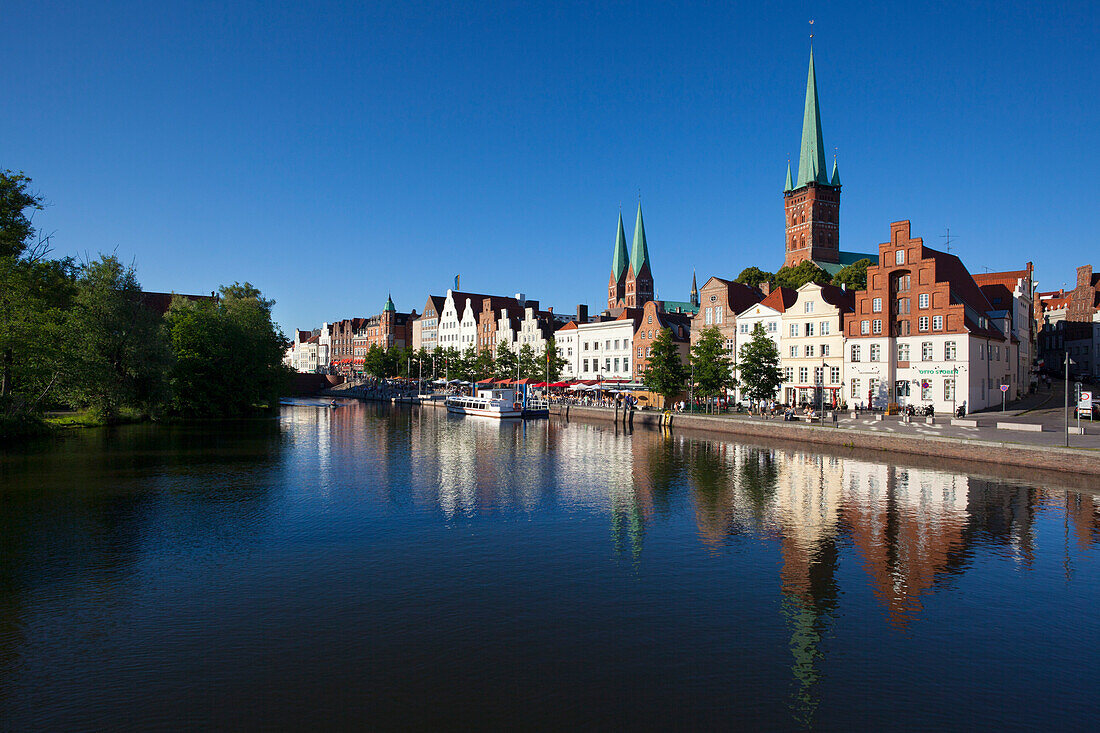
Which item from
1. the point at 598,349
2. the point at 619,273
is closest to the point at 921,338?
the point at 598,349

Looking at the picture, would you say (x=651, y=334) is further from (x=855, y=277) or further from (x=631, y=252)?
(x=631, y=252)

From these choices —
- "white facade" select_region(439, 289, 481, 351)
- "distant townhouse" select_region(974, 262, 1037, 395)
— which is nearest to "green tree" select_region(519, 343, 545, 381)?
"white facade" select_region(439, 289, 481, 351)

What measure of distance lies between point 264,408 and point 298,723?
2957 inches

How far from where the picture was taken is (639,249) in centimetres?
15512

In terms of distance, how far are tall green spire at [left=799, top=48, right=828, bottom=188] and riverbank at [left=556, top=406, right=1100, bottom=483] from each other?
317 ft

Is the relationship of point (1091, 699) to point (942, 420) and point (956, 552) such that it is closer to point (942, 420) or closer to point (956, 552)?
point (956, 552)

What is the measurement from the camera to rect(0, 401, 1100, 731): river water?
11180mm

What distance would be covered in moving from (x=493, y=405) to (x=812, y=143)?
322 feet

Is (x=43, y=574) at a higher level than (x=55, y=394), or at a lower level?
lower

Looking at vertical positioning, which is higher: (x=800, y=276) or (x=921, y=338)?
(x=800, y=276)

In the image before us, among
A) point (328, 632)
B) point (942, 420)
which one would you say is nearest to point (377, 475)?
point (328, 632)

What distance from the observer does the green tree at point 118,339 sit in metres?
50.2

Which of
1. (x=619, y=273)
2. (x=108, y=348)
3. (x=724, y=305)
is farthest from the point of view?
(x=619, y=273)

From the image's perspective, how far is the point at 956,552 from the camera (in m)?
20.2
